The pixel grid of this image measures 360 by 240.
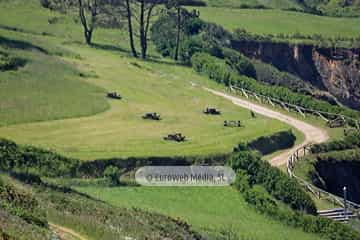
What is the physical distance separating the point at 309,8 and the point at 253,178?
81.4 meters

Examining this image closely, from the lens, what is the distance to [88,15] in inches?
3607

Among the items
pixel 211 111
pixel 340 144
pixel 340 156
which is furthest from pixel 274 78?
pixel 340 156

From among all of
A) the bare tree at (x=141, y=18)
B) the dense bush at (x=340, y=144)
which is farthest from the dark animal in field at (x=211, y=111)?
the bare tree at (x=141, y=18)

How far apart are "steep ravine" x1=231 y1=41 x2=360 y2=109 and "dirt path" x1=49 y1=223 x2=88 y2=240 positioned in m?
70.2

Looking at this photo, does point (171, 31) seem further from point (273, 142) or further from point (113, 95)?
point (273, 142)

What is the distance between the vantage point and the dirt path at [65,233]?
25.2 metres

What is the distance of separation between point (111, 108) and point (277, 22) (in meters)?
54.3

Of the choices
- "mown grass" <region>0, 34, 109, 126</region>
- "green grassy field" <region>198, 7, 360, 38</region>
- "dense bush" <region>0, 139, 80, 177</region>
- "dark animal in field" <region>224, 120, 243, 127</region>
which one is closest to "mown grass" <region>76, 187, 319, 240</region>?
"dense bush" <region>0, 139, 80, 177</region>

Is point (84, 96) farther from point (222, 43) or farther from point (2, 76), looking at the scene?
point (222, 43)

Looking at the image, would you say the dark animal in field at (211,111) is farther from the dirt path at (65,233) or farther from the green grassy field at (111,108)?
the dirt path at (65,233)

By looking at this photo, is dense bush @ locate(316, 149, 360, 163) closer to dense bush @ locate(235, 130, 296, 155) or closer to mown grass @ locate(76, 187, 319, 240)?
dense bush @ locate(235, 130, 296, 155)

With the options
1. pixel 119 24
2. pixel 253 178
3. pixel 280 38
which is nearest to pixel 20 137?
pixel 253 178

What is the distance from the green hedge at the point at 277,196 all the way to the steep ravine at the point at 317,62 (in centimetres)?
5222

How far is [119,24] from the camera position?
9050 centimetres
